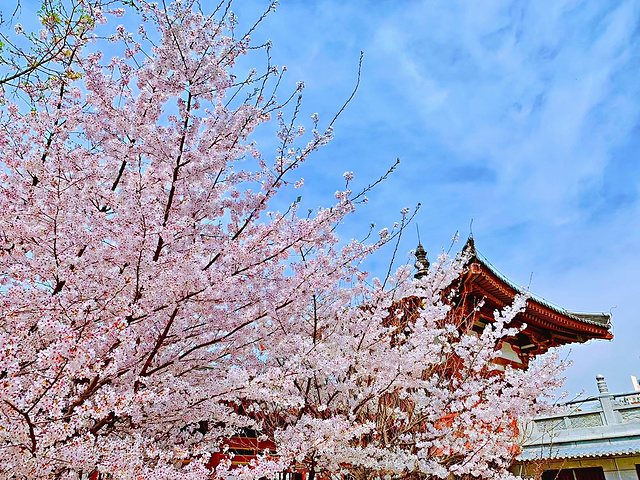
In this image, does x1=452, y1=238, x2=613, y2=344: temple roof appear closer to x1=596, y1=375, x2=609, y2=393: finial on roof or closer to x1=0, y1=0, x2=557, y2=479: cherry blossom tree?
x1=596, y1=375, x2=609, y2=393: finial on roof

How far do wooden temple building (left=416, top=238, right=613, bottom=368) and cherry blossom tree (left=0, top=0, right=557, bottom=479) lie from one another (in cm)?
495

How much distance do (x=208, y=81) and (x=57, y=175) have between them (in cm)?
164

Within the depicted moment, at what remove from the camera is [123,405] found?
109 inches

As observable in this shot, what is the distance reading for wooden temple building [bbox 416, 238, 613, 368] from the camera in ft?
34.5

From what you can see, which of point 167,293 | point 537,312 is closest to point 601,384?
point 537,312

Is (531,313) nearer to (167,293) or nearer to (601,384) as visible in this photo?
(601,384)

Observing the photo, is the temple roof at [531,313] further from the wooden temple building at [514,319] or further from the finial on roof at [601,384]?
the finial on roof at [601,384]

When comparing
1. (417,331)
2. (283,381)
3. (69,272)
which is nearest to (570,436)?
(417,331)

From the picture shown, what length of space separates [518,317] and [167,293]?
1232cm

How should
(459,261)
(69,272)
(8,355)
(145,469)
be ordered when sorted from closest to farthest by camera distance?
(8,355) < (145,469) < (69,272) < (459,261)

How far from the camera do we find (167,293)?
12.1 feet

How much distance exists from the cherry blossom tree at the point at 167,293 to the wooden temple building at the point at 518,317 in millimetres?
4950

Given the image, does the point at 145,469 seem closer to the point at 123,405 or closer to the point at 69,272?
the point at 123,405

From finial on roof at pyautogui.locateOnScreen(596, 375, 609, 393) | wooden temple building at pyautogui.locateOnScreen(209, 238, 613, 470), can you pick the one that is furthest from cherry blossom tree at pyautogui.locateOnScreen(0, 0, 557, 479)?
finial on roof at pyautogui.locateOnScreen(596, 375, 609, 393)
